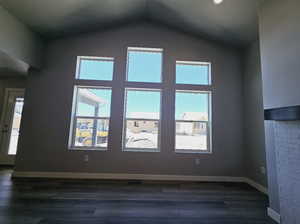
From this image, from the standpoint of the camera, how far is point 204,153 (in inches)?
135

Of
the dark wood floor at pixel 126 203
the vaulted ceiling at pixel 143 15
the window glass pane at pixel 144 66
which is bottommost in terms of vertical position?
the dark wood floor at pixel 126 203

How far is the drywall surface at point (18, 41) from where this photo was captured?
2611 millimetres

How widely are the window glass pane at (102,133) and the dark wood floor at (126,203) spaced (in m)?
0.84

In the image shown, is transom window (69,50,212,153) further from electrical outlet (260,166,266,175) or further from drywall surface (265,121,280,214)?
drywall surface (265,121,280,214)

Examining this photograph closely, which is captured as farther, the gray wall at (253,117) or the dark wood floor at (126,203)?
the gray wall at (253,117)

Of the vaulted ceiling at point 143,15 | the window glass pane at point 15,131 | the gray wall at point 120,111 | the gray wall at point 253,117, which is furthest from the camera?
the window glass pane at point 15,131

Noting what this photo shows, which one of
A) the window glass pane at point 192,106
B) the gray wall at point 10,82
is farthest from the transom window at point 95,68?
the gray wall at point 10,82

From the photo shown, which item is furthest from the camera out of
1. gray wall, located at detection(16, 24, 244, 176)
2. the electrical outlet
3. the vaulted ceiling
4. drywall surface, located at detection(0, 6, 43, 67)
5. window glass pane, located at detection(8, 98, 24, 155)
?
window glass pane, located at detection(8, 98, 24, 155)

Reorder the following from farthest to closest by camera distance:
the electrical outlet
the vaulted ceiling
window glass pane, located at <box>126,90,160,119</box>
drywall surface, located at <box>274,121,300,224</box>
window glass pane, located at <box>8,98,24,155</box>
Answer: window glass pane, located at <box>8,98,24,155</box> → window glass pane, located at <box>126,90,160,119</box> → the electrical outlet → the vaulted ceiling → drywall surface, located at <box>274,121,300,224</box>

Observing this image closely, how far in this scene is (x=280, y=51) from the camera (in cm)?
182

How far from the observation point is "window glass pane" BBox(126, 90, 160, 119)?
3.61m

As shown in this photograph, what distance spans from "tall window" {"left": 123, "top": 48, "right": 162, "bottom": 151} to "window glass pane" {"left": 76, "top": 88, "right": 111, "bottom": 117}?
47 centimetres

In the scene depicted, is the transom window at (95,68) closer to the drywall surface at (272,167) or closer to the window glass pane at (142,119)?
the window glass pane at (142,119)

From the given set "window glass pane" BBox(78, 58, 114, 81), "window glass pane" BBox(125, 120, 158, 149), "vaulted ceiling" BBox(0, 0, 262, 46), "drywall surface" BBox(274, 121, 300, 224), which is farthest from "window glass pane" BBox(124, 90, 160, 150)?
"drywall surface" BBox(274, 121, 300, 224)
